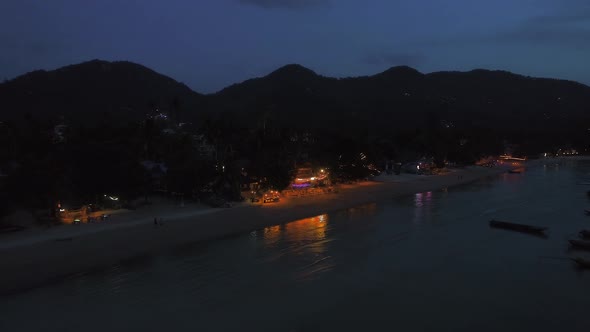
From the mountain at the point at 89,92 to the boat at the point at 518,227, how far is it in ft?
154

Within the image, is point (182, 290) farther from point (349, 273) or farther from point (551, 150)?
point (551, 150)

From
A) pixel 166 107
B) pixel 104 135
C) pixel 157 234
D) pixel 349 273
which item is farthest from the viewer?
pixel 166 107

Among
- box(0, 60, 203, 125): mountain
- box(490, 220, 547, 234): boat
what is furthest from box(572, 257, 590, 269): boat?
box(0, 60, 203, 125): mountain

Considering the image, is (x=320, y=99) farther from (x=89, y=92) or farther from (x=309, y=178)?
(x=309, y=178)

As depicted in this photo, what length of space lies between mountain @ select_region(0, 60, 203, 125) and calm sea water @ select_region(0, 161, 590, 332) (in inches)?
1811

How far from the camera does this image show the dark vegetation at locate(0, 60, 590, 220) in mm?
25188

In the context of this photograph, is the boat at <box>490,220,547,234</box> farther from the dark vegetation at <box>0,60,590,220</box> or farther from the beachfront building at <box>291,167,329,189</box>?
the beachfront building at <box>291,167,329,189</box>

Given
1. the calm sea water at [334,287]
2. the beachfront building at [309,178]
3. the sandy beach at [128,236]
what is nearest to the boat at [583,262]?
the calm sea water at [334,287]

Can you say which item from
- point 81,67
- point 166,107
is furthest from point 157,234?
point 81,67

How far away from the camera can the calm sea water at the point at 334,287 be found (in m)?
12.9

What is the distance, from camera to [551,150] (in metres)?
93.2

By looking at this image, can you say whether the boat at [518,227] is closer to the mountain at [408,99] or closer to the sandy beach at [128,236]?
the sandy beach at [128,236]

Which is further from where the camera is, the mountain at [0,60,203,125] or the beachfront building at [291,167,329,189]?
the mountain at [0,60,203,125]

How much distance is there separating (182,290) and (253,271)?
9.85ft
